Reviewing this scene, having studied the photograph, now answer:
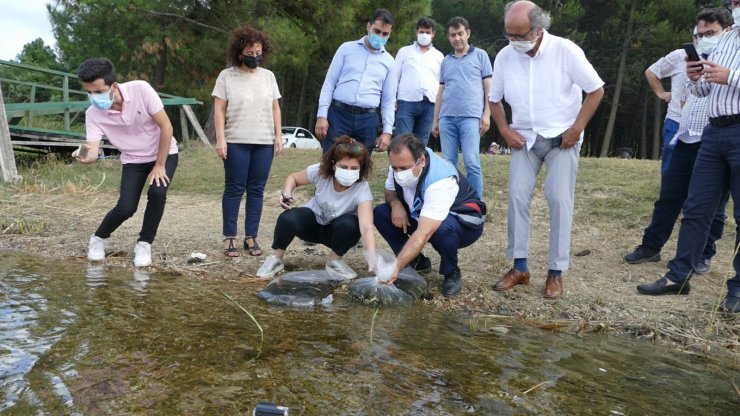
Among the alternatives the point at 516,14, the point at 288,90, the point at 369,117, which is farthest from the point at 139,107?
the point at 288,90

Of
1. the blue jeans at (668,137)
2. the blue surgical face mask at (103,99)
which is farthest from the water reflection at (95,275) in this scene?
the blue jeans at (668,137)

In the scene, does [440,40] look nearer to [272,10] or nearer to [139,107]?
[272,10]

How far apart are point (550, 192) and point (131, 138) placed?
2.86m

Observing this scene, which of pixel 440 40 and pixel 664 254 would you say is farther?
pixel 440 40

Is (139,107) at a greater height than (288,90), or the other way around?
(288,90)

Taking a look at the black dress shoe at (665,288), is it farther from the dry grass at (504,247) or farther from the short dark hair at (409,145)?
A: the short dark hair at (409,145)

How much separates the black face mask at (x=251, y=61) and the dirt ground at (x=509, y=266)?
4.68 ft

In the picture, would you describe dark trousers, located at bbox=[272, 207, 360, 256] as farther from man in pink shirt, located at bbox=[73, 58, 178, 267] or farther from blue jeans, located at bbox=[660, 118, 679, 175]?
blue jeans, located at bbox=[660, 118, 679, 175]

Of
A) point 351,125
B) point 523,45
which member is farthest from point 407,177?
point 351,125

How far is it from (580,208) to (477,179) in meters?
1.55

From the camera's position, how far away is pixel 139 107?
427cm

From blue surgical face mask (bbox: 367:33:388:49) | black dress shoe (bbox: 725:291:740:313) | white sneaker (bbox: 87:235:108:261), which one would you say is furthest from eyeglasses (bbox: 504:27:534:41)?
white sneaker (bbox: 87:235:108:261)

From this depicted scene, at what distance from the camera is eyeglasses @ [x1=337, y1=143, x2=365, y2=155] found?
4.00m

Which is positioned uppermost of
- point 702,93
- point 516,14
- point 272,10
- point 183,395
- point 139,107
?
point 272,10
